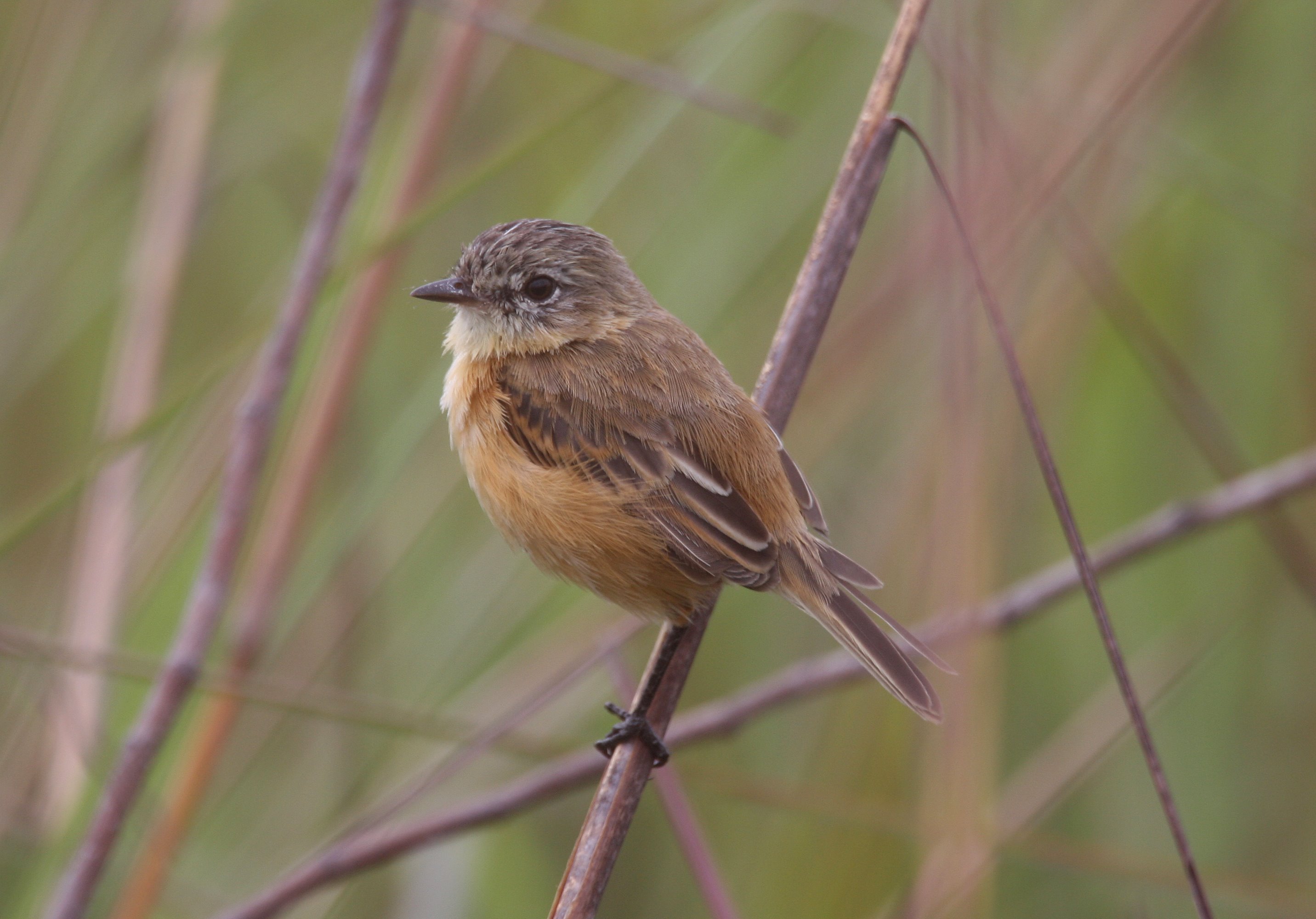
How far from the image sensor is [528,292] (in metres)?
3.14

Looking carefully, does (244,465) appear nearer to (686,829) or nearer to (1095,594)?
(686,829)

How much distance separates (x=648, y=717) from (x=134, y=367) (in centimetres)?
163

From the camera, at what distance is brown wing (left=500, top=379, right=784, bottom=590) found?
2.64 m

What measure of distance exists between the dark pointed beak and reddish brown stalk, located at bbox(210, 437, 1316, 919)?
109cm

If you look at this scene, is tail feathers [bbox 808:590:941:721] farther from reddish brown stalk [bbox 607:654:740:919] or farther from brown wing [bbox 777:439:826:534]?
reddish brown stalk [bbox 607:654:740:919]

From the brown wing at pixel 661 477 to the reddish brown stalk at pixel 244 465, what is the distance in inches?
20.9

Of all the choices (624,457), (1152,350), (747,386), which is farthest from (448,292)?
(1152,350)

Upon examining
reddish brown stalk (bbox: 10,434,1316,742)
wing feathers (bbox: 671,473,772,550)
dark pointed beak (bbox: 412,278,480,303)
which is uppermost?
dark pointed beak (bbox: 412,278,480,303)

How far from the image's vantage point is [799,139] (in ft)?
11.2

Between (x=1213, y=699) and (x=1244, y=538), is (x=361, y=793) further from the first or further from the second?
(x=1244, y=538)

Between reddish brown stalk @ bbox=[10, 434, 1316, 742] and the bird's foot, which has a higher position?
reddish brown stalk @ bbox=[10, 434, 1316, 742]

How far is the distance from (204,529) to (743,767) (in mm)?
1544

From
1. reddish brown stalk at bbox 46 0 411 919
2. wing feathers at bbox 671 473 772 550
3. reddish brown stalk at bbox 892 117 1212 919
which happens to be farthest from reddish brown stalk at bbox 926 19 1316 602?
reddish brown stalk at bbox 46 0 411 919

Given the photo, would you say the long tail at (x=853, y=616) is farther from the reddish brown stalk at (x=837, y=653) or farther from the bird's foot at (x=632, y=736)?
the bird's foot at (x=632, y=736)
